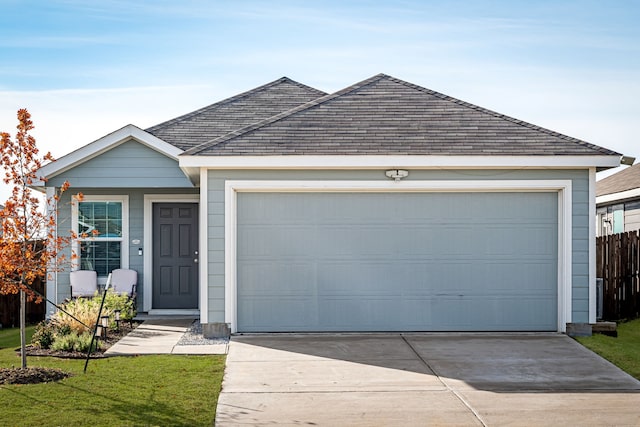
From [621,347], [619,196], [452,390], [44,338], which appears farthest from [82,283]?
[619,196]

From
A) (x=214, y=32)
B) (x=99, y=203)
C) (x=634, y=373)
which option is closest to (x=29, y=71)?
(x=99, y=203)

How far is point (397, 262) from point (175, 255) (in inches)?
212

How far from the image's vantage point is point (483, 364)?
Result: 381 inches

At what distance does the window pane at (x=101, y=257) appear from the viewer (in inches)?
604

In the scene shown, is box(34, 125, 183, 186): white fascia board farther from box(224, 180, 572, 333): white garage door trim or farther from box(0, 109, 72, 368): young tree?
box(0, 109, 72, 368): young tree

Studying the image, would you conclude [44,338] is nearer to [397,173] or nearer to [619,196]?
[397,173]

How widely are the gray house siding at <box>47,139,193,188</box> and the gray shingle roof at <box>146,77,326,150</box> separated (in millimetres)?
759

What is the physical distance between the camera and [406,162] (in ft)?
38.5

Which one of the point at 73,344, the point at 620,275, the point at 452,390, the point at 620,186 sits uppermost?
the point at 620,186

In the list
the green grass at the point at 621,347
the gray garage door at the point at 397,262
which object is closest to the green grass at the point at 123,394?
the gray garage door at the point at 397,262

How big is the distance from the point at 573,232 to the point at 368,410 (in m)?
5.79

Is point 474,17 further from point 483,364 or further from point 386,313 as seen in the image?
point 483,364

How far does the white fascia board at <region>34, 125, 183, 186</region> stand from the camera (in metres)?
14.0

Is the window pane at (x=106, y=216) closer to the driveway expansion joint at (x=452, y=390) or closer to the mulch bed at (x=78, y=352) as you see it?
the mulch bed at (x=78, y=352)
